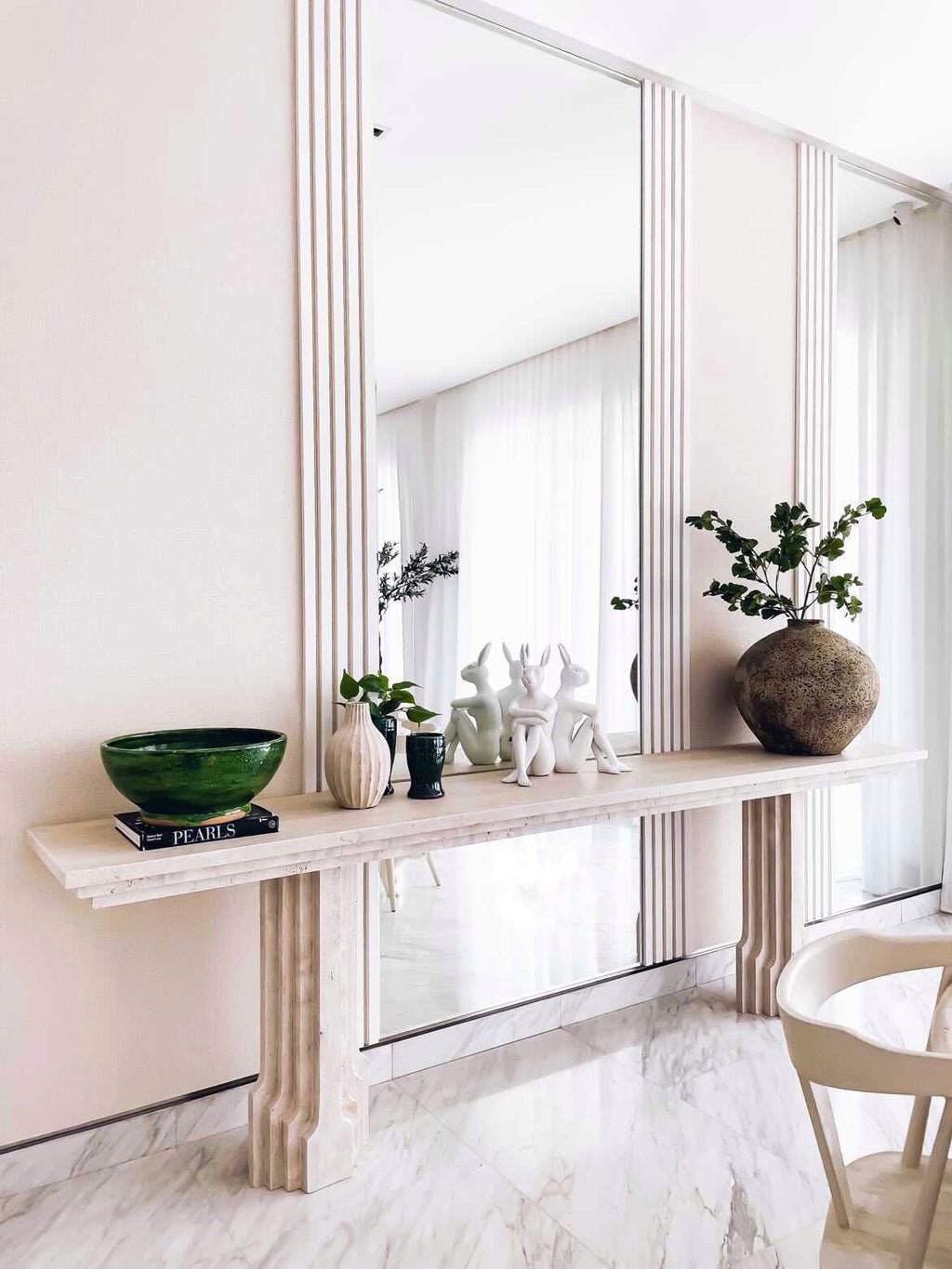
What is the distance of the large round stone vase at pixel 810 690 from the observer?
2350 millimetres

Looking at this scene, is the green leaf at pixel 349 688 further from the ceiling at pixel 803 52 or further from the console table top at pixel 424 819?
the ceiling at pixel 803 52

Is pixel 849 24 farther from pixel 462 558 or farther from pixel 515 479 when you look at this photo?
pixel 462 558

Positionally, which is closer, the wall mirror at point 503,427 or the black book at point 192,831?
the black book at point 192,831

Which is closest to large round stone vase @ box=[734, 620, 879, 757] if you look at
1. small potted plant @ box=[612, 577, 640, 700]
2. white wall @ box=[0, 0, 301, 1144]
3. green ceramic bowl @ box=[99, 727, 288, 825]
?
small potted plant @ box=[612, 577, 640, 700]

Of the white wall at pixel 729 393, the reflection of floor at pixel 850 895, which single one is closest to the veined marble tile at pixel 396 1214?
the white wall at pixel 729 393

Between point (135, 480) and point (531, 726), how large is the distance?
100 cm

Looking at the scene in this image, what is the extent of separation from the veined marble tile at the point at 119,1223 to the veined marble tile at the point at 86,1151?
0.02 metres

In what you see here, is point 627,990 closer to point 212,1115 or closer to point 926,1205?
point 212,1115

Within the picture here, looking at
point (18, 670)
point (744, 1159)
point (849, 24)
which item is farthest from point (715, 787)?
point (849, 24)

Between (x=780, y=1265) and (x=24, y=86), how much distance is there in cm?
246

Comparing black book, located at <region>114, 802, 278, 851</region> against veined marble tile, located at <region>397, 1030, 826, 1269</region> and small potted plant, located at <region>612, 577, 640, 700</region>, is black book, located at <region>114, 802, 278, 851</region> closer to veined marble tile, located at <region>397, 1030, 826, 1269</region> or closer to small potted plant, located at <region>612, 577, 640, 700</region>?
veined marble tile, located at <region>397, 1030, 826, 1269</region>

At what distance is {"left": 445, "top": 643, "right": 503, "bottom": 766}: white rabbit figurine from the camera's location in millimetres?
2188

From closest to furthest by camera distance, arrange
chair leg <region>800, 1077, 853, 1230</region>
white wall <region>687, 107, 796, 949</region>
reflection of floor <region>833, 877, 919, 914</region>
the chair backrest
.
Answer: the chair backrest < chair leg <region>800, 1077, 853, 1230</region> < white wall <region>687, 107, 796, 949</region> < reflection of floor <region>833, 877, 919, 914</region>

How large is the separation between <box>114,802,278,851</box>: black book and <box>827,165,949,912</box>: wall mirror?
2176 mm
